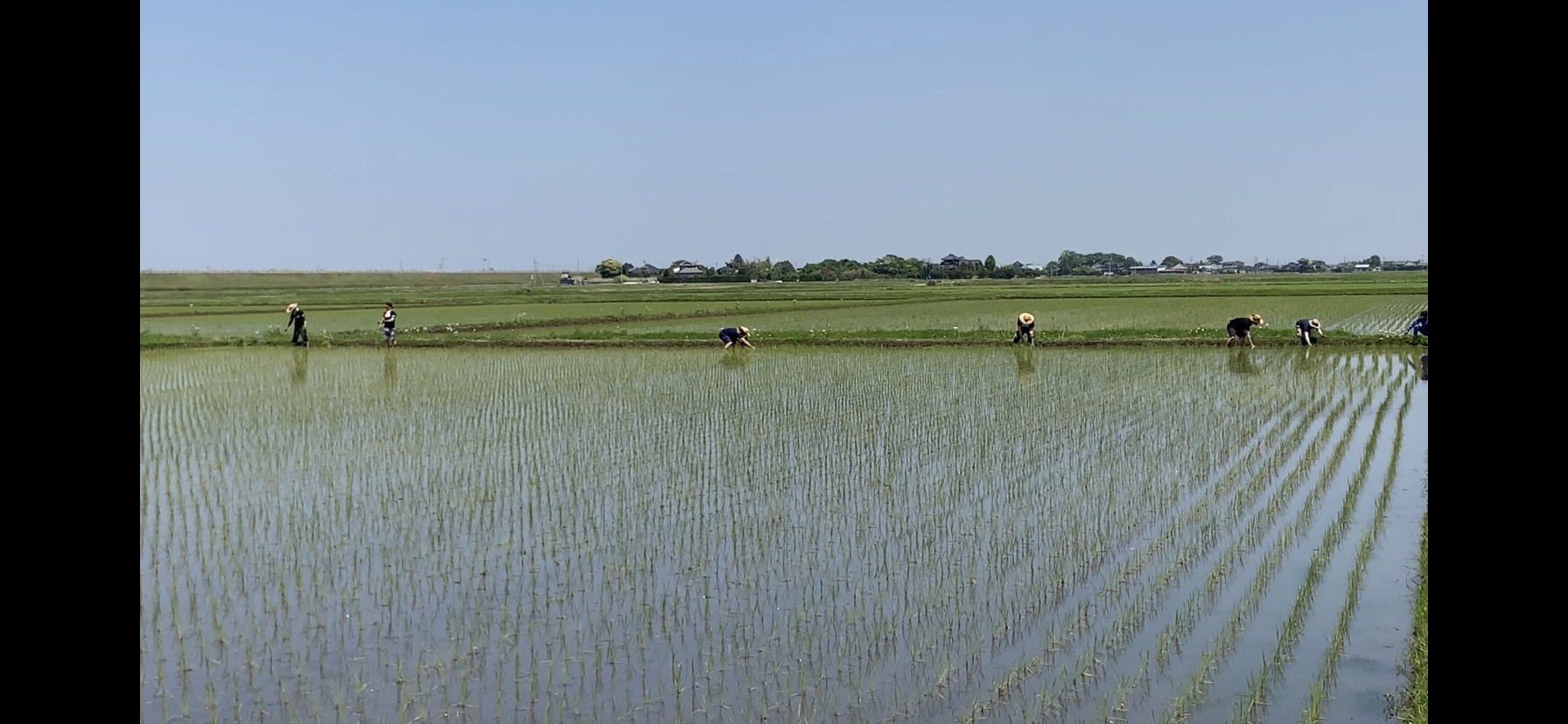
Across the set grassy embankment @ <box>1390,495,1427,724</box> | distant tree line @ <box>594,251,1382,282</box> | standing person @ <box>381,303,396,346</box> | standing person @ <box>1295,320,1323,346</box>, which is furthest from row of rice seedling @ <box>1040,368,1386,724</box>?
distant tree line @ <box>594,251,1382,282</box>

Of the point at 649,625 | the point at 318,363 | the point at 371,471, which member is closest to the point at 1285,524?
the point at 649,625

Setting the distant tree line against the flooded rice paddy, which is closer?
the flooded rice paddy

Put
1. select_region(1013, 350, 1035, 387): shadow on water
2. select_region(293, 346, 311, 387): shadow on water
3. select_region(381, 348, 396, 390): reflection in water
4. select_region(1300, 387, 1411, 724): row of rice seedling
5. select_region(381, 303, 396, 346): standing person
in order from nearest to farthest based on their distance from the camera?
select_region(1300, 387, 1411, 724): row of rice seedling → select_region(1013, 350, 1035, 387): shadow on water → select_region(381, 348, 396, 390): reflection in water → select_region(293, 346, 311, 387): shadow on water → select_region(381, 303, 396, 346): standing person

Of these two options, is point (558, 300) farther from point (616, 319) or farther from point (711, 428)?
point (711, 428)

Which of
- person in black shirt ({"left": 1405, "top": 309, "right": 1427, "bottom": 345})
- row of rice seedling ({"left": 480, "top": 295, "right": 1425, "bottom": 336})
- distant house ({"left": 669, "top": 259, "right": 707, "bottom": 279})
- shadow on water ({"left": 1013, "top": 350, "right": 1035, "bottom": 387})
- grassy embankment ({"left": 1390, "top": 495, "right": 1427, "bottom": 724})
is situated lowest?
grassy embankment ({"left": 1390, "top": 495, "right": 1427, "bottom": 724})

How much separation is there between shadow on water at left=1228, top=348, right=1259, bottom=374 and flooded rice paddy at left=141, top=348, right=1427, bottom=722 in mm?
2804

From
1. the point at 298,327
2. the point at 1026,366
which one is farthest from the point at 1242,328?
the point at 298,327

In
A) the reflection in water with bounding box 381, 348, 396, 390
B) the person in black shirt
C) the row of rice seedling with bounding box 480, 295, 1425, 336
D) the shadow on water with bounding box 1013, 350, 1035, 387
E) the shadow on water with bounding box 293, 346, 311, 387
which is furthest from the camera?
the row of rice seedling with bounding box 480, 295, 1425, 336

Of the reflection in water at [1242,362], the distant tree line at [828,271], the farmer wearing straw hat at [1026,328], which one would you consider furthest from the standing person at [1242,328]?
the distant tree line at [828,271]

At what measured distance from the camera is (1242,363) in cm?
Answer: 1894

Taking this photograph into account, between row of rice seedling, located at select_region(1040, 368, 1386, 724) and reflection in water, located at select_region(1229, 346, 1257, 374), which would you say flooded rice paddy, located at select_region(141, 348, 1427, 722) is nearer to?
row of rice seedling, located at select_region(1040, 368, 1386, 724)

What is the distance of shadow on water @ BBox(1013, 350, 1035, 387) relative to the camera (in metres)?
17.0

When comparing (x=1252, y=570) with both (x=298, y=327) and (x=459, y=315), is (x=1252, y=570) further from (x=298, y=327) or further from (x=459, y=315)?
(x=459, y=315)
